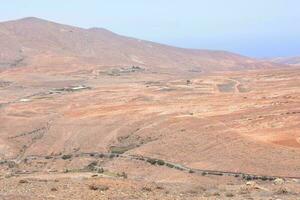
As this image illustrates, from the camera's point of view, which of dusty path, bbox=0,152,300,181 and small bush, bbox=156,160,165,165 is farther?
small bush, bbox=156,160,165,165

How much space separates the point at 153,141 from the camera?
50.2m

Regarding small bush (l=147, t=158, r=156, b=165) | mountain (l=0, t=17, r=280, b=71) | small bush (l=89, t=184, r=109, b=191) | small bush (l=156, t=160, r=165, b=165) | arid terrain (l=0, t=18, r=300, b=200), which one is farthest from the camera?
mountain (l=0, t=17, r=280, b=71)

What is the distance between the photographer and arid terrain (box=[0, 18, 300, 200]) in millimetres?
25906

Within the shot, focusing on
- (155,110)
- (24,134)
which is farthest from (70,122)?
(155,110)

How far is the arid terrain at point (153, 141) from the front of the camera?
25906 millimetres

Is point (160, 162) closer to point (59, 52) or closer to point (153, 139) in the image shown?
point (153, 139)

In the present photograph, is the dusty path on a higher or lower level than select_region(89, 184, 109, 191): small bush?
lower

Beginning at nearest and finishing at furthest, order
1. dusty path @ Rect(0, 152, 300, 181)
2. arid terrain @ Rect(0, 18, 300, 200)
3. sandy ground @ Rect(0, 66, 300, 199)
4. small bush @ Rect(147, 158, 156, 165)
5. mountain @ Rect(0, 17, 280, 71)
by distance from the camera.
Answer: sandy ground @ Rect(0, 66, 300, 199)
arid terrain @ Rect(0, 18, 300, 200)
dusty path @ Rect(0, 152, 300, 181)
small bush @ Rect(147, 158, 156, 165)
mountain @ Rect(0, 17, 280, 71)

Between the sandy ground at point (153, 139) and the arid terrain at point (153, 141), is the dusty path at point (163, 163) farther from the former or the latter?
the sandy ground at point (153, 139)

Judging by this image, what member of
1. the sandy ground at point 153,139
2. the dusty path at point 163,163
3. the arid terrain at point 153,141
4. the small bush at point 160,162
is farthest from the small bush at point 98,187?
the small bush at point 160,162

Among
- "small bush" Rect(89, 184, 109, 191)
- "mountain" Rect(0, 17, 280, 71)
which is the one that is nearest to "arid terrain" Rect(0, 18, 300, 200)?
"small bush" Rect(89, 184, 109, 191)

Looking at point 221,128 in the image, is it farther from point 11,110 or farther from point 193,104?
point 11,110

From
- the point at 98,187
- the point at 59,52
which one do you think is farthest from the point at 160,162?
the point at 59,52

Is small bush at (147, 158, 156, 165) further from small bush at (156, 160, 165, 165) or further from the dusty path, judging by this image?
small bush at (156, 160, 165, 165)
